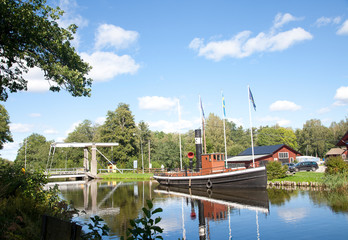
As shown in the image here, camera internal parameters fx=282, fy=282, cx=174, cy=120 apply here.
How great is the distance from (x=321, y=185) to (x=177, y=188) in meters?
15.9

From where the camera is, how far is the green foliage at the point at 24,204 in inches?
238

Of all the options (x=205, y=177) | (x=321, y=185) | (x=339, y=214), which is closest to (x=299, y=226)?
(x=339, y=214)

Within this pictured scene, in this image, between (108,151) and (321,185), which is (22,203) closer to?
(321,185)

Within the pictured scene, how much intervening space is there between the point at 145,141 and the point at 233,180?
48658mm

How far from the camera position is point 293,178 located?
29766mm

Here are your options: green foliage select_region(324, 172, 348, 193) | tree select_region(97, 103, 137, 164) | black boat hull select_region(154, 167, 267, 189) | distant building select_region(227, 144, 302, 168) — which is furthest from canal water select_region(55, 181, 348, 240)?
tree select_region(97, 103, 137, 164)

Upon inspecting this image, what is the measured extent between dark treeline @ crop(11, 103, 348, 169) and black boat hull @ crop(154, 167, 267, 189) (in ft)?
58.9

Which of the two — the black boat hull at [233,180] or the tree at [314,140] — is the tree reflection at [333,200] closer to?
the black boat hull at [233,180]

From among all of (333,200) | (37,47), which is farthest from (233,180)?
(37,47)

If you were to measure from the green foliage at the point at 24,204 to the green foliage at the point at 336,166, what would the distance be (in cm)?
2343

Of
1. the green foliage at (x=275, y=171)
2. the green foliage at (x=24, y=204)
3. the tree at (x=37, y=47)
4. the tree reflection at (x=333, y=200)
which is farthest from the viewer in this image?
the green foliage at (x=275, y=171)

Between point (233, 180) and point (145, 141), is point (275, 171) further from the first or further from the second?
point (145, 141)

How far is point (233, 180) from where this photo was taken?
2861 centimetres

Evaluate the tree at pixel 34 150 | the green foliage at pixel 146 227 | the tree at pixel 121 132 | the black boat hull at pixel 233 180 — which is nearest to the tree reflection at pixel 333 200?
the black boat hull at pixel 233 180
